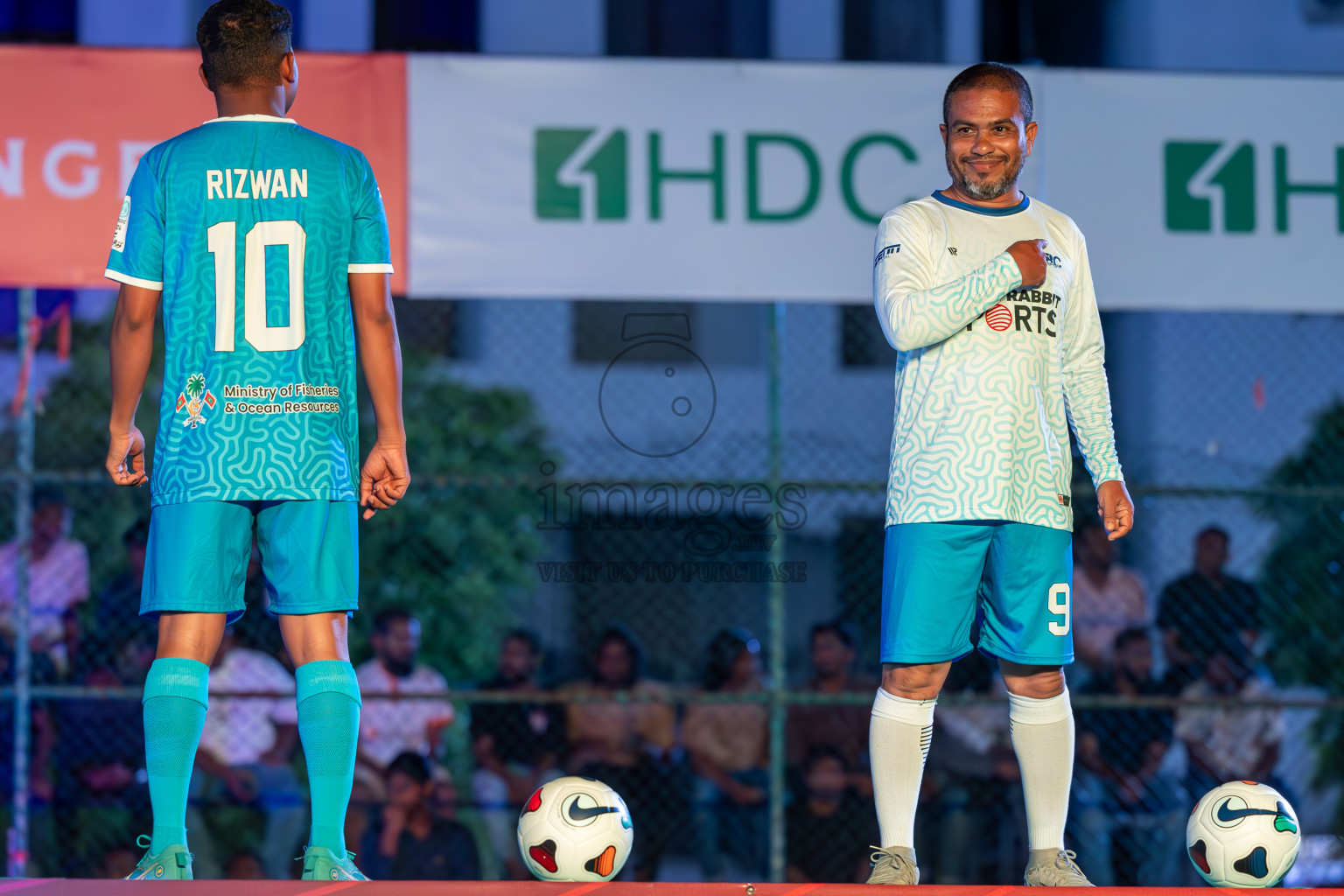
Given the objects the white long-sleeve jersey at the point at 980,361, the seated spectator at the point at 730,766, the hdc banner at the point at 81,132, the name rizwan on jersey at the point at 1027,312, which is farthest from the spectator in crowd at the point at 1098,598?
the name rizwan on jersey at the point at 1027,312

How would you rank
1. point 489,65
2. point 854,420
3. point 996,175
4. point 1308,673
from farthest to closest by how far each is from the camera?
point 854,420
point 1308,673
point 489,65
point 996,175

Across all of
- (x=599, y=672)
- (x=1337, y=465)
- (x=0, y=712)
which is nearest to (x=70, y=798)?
(x=0, y=712)

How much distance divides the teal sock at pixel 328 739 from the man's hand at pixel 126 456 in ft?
1.61

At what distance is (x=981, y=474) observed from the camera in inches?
111

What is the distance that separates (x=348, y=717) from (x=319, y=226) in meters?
0.88

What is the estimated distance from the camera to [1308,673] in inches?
286

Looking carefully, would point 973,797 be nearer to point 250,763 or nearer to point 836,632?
point 836,632

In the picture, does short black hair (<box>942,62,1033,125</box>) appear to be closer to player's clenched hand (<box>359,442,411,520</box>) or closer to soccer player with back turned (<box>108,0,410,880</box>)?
soccer player with back turned (<box>108,0,410,880</box>)

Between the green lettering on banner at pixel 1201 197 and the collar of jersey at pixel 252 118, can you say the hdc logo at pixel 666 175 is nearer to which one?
the green lettering on banner at pixel 1201 197

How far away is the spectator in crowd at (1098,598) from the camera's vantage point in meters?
6.08

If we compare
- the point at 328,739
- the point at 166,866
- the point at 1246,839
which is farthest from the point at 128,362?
the point at 1246,839

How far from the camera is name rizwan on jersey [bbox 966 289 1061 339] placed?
2902mm

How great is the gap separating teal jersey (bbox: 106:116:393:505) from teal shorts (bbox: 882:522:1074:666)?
3.47 feet

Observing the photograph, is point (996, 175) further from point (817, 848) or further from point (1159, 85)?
point (817, 848)
